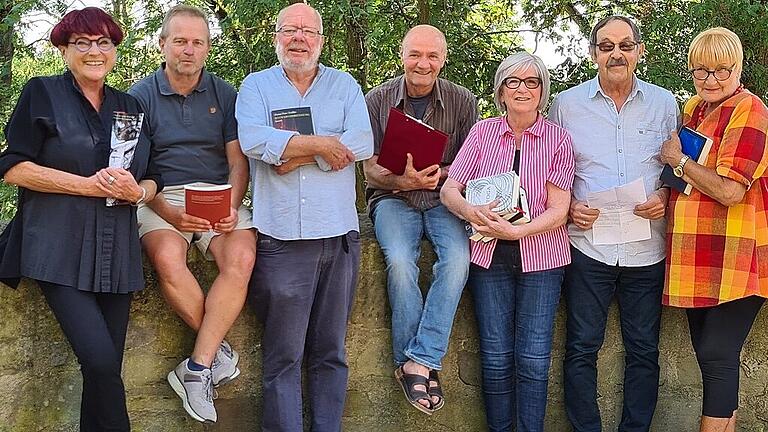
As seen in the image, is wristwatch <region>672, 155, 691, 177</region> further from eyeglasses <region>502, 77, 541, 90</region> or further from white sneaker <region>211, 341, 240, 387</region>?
white sneaker <region>211, 341, 240, 387</region>

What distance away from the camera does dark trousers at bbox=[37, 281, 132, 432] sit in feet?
10.0

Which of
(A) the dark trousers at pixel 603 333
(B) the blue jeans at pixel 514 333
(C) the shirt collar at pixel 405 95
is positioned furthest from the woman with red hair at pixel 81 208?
(A) the dark trousers at pixel 603 333

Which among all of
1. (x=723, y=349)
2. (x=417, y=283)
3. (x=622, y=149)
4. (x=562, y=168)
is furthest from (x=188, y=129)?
(x=723, y=349)

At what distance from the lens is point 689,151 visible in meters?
3.60

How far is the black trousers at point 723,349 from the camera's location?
11.7 feet

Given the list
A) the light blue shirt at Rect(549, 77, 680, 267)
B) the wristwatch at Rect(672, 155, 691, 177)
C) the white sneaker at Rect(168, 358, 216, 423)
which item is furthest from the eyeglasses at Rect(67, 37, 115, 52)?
the wristwatch at Rect(672, 155, 691, 177)

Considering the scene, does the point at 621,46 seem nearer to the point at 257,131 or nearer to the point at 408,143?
the point at 408,143

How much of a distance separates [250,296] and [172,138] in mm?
763

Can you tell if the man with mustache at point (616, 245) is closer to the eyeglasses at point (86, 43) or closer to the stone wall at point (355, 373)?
the stone wall at point (355, 373)

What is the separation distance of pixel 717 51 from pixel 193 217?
7.61ft

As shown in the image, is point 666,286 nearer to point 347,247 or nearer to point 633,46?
point 633,46

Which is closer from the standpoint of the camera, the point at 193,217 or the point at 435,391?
the point at 193,217

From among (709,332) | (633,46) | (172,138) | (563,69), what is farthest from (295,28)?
(563,69)

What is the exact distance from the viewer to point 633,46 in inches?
150
